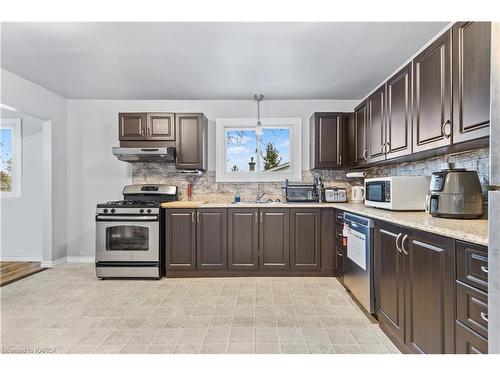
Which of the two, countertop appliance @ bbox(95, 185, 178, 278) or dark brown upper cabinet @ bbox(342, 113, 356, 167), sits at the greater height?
dark brown upper cabinet @ bbox(342, 113, 356, 167)

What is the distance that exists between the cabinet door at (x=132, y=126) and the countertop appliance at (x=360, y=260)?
2913 mm

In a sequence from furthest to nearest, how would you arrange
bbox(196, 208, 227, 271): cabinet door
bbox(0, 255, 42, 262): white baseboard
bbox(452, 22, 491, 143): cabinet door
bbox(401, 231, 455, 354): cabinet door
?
1. bbox(0, 255, 42, 262): white baseboard
2. bbox(196, 208, 227, 271): cabinet door
3. bbox(452, 22, 491, 143): cabinet door
4. bbox(401, 231, 455, 354): cabinet door

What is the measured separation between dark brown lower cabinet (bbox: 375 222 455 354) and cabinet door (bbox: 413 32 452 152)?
73 cm

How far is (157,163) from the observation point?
153 inches

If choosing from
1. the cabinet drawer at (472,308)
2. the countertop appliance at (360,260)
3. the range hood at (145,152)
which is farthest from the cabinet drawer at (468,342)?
the range hood at (145,152)

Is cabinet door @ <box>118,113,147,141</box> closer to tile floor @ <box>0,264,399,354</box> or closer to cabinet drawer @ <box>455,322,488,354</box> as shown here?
tile floor @ <box>0,264,399,354</box>

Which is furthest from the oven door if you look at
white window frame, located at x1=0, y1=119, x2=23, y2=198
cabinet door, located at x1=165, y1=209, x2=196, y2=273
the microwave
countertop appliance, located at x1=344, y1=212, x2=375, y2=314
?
the microwave

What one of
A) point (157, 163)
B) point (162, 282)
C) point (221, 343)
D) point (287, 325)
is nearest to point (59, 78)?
point (157, 163)

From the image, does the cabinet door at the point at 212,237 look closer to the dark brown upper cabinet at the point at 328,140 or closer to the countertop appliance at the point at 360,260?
the countertop appliance at the point at 360,260

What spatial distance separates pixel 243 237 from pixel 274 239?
40cm

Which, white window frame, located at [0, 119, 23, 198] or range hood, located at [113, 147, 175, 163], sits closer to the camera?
range hood, located at [113, 147, 175, 163]

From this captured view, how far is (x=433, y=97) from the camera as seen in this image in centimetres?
185

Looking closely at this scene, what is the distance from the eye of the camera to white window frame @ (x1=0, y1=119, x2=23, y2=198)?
4.02 meters

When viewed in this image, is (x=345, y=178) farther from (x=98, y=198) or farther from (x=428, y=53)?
(x=98, y=198)
